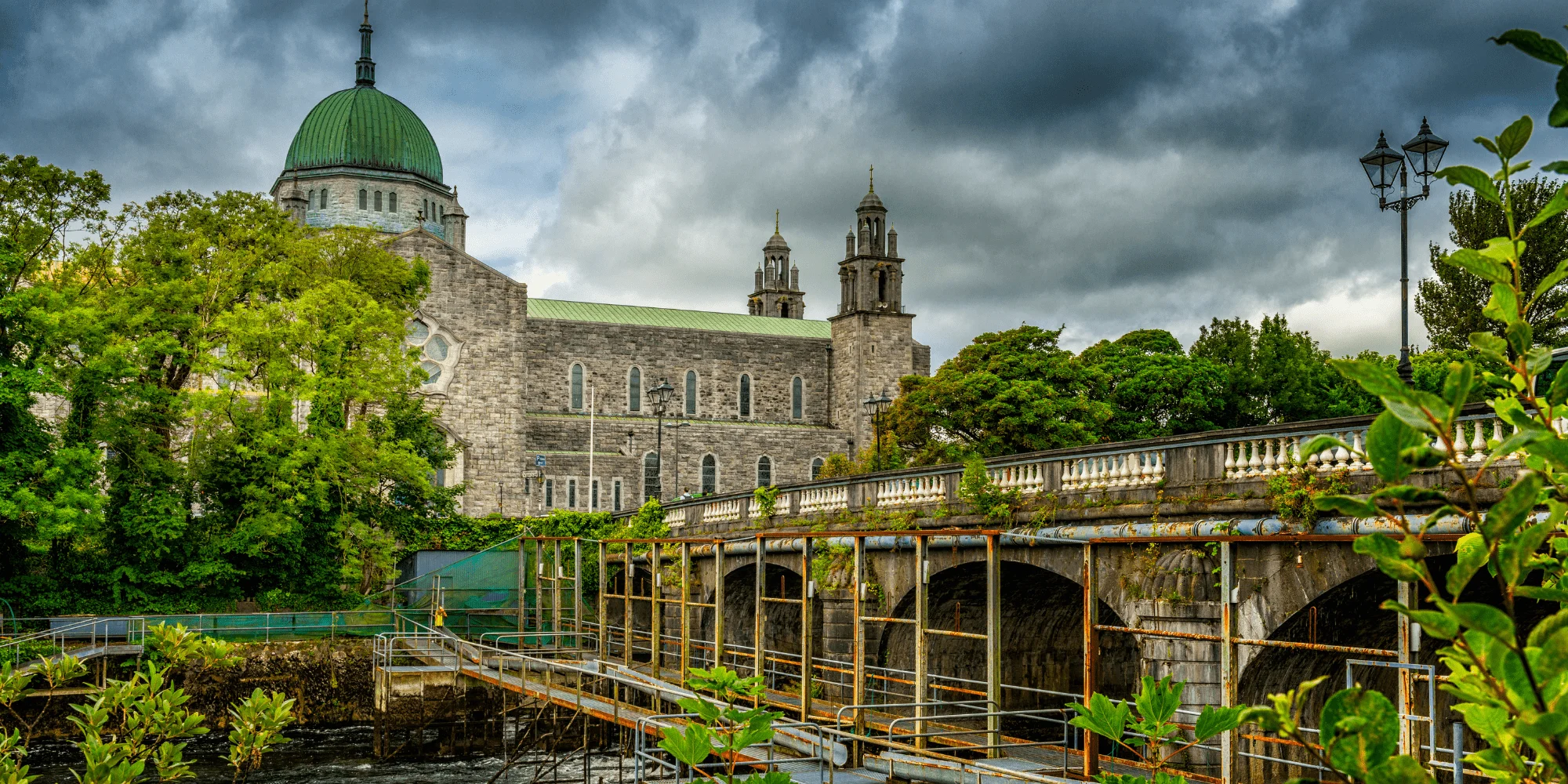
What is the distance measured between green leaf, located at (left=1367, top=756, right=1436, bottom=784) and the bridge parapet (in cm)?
1016

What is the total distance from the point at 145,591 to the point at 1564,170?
39589 millimetres

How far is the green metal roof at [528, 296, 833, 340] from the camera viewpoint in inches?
2918

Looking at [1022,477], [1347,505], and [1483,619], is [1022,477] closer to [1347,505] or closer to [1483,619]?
[1347,505]

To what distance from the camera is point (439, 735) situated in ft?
100

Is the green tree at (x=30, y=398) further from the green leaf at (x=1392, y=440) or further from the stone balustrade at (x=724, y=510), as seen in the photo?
the green leaf at (x=1392, y=440)

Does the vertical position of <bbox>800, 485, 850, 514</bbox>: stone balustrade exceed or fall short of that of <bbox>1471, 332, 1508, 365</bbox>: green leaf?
it falls short

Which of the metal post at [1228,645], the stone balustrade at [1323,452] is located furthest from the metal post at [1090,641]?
the stone balustrade at [1323,452]

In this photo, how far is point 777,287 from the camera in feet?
329

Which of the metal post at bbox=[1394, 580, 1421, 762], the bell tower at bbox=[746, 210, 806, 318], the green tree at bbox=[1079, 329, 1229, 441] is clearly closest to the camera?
the metal post at bbox=[1394, 580, 1421, 762]

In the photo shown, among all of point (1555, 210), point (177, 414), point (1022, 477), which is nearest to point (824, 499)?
→ point (1022, 477)

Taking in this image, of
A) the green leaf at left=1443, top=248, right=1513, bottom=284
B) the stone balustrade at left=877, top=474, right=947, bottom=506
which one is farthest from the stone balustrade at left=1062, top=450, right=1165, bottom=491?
the green leaf at left=1443, top=248, right=1513, bottom=284

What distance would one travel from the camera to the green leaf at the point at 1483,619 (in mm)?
1870

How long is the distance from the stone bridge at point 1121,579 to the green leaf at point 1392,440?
6.86 m

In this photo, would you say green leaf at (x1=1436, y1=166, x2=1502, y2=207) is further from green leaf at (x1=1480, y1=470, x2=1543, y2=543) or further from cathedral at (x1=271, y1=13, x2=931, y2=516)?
cathedral at (x1=271, y1=13, x2=931, y2=516)
